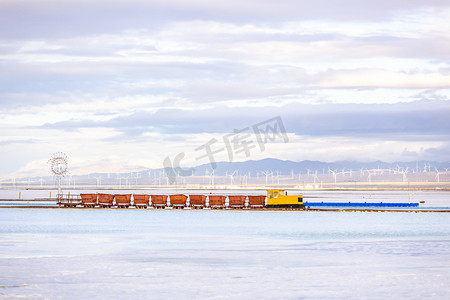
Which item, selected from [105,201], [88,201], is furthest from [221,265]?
[88,201]

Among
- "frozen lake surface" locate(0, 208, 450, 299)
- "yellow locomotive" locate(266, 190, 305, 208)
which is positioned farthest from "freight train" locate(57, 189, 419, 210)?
"frozen lake surface" locate(0, 208, 450, 299)

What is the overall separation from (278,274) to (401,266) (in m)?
7.35

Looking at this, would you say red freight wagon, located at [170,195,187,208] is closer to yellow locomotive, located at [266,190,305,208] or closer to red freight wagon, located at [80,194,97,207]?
red freight wagon, located at [80,194,97,207]

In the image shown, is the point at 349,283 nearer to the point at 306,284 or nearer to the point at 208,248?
the point at 306,284

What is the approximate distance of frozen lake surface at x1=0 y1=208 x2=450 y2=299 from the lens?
29453mm

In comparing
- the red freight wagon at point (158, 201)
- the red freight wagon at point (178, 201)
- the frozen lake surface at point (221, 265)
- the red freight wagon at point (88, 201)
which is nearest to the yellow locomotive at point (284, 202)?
the red freight wagon at point (178, 201)

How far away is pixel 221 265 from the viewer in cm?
3812

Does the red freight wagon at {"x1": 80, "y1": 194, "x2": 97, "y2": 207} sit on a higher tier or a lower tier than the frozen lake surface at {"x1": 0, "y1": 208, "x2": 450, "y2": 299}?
higher

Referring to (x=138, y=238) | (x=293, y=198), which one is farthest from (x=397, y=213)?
(x=138, y=238)

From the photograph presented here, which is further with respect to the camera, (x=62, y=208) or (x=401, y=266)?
(x=62, y=208)

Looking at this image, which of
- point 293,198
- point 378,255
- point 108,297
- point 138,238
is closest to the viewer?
point 108,297

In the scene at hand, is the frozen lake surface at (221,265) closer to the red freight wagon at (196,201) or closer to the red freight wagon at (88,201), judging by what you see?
the red freight wagon at (196,201)

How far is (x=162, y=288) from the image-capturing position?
3020 cm

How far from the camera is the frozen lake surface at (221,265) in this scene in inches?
1160
